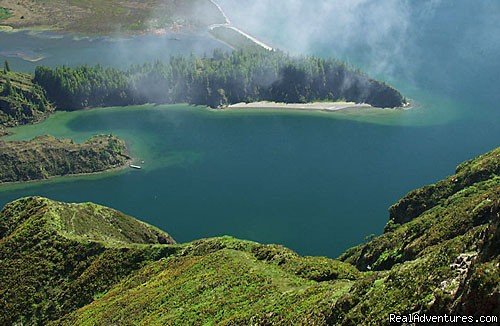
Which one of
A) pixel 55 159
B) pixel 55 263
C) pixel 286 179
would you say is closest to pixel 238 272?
pixel 55 263

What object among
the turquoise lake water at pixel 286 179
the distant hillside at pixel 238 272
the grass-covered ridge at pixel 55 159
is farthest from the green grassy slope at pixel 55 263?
the grass-covered ridge at pixel 55 159

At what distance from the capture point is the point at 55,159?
17762cm

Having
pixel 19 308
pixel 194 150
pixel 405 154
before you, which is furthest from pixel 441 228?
pixel 194 150

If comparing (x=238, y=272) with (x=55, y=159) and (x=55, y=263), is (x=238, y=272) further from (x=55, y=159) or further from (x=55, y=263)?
(x=55, y=159)

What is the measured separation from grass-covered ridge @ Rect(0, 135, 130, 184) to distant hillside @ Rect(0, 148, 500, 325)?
82.2 metres

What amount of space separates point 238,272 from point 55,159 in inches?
5303

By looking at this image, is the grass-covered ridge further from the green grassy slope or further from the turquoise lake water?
the green grassy slope

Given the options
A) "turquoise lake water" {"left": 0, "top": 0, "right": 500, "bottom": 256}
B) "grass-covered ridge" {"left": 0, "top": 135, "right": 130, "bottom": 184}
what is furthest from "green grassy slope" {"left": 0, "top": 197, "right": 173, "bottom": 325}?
"grass-covered ridge" {"left": 0, "top": 135, "right": 130, "bottom": 184}

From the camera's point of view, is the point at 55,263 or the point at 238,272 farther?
the point at 55,263

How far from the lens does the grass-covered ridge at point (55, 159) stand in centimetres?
17425

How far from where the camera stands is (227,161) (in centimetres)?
17388

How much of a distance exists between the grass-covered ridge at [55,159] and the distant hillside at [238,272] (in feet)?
270

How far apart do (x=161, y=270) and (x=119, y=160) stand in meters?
114

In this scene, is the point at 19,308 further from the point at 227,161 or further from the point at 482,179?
the point at 227,161
